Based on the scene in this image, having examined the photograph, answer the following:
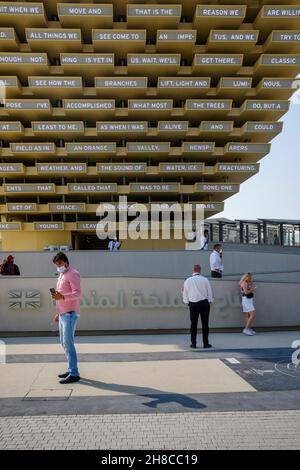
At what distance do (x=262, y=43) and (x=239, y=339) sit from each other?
23.4 metres

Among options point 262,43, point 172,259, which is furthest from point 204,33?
point 172,259

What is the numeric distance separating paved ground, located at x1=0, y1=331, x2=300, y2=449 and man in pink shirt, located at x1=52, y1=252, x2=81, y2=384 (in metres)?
0.26

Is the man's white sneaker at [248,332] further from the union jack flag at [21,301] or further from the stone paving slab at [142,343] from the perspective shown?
the union jack flag at [21,301]

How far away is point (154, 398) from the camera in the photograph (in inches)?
Answer: 196

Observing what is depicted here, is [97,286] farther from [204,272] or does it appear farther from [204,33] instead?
[204,33]

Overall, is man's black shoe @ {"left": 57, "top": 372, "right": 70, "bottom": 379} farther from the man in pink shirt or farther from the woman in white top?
the woman in white top

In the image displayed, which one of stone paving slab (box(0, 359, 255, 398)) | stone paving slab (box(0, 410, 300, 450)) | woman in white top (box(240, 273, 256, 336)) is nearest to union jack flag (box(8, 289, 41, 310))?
stone paving slab (box(0, 359, 255, 398))

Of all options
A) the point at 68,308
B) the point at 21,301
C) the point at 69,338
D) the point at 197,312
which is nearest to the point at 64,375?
the point at 69,338

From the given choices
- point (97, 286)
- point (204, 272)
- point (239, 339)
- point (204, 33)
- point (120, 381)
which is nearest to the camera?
point (120, 381)

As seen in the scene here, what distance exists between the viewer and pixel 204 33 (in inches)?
988

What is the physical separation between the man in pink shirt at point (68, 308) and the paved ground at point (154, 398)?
0.26 metres

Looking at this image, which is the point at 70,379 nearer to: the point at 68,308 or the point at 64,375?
the point at 64,375

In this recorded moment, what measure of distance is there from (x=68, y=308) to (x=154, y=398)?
1.76 m
